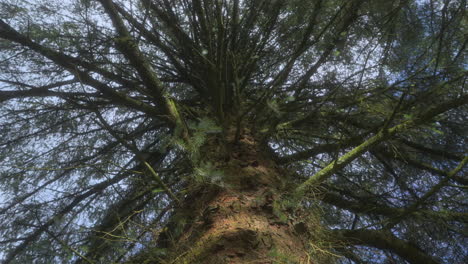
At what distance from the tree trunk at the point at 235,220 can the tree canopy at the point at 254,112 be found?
2.7 inches

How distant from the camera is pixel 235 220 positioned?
160 centimetres

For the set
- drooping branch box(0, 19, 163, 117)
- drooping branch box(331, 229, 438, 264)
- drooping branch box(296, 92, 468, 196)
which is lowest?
drooping branch box(331, 229, 438, 264)

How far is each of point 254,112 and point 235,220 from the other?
1326 millimetres

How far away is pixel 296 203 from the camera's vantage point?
1.82 metres

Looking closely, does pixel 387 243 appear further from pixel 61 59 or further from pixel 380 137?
pixel 61 59

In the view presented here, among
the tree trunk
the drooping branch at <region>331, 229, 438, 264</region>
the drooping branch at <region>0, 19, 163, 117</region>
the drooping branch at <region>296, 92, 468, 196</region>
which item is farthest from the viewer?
the drooping branch at <region>0, 19, 163, 117</region>

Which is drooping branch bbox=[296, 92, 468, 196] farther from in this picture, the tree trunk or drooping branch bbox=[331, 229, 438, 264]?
drooping branch bbox=[331, 229, 438, 264]

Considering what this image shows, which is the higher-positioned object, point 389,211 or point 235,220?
point 235,220

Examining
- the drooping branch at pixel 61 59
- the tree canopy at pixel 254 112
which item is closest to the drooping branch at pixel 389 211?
the tree canopy at pixel 254 112

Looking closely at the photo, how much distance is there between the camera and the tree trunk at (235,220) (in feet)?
4.70

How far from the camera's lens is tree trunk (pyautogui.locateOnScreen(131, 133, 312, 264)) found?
4.70 ft

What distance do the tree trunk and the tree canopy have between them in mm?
70

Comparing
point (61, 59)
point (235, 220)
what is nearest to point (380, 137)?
point (235, 220)

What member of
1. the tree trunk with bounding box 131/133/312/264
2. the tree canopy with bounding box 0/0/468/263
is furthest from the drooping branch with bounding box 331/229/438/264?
the tree trunk with bounding box 131/133/312/264
